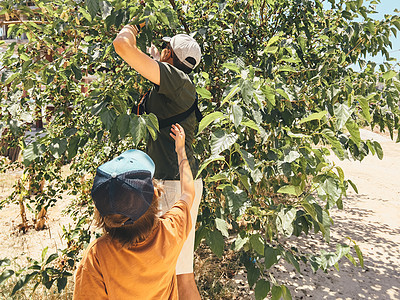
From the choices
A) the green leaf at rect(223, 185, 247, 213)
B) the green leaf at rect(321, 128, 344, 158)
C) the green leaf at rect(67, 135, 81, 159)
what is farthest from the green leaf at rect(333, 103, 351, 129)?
the green leaf at rect(67, 135, 81, 159)

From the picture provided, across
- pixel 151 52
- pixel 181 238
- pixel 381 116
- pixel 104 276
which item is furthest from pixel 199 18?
pixel 104 276

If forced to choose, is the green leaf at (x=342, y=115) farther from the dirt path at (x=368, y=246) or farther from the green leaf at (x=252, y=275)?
the dirt path at (x=368, y=246)

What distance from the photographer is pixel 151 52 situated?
202 centimetres

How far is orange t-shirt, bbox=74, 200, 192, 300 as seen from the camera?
46.1 inches

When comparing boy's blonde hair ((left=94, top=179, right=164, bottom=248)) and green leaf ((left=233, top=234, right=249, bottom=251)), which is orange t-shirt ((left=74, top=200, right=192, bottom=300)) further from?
green leaf ((left=233, top=234, right=249, bottom=251))

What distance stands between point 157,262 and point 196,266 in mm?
2333

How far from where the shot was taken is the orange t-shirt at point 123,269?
1172 millimetres

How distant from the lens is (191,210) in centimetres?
178

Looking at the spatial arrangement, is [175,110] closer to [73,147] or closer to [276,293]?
[73,147]

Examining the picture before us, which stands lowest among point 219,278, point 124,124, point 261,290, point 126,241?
point 219,278

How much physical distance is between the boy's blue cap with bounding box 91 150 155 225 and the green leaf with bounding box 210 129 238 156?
0.32m

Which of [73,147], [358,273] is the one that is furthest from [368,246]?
[73,147]

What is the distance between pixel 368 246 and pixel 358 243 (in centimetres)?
13

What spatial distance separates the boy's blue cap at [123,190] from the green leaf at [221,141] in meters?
0.32
